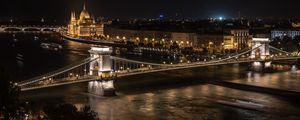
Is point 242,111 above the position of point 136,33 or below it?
below

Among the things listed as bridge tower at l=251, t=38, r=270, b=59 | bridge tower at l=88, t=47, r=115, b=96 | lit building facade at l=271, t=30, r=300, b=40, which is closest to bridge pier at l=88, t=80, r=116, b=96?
bridge tower at l=88, t=47, r=115, b=96

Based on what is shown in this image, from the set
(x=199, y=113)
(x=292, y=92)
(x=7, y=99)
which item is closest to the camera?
(x=7, y=99)

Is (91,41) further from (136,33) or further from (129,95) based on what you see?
(129,95)

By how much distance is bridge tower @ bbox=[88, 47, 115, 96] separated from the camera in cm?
1537

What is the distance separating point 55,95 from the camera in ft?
49.0

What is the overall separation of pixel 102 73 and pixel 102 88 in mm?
599

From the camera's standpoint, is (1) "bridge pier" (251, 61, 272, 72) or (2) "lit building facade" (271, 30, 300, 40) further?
(2) "lit building facade" (271, 30, 300, 40)

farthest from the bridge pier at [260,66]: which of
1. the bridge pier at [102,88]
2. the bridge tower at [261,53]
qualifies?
the bridge pier at [102,88]

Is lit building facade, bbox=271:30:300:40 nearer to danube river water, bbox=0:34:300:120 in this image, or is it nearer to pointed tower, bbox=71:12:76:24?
danube river water, bbox=0:34:300:120

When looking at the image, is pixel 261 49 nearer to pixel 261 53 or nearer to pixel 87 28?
pixel 261 53

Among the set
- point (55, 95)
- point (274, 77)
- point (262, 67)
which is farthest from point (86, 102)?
point (262, 67)

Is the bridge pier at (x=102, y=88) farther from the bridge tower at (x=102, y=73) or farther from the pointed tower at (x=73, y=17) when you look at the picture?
the pointed tower at (x=73, y=17)

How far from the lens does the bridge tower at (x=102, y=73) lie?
15.4m

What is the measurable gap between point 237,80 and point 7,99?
12522 mm
